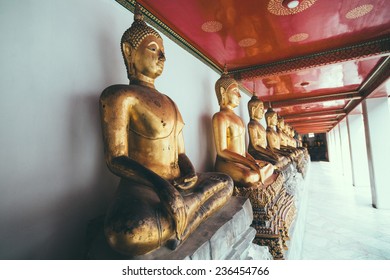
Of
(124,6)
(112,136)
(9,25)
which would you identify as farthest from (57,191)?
(124,6)

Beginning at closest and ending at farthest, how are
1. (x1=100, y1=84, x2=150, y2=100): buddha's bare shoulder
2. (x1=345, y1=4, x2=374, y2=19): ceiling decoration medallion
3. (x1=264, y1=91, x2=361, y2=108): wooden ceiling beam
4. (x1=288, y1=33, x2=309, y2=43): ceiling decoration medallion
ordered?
1. (x1=100, y1=84, x2=150, y2=100): buddha's bare shoulder
2. (x1=345, y1=4, x2=374, y2=19): ceiling decoration medallion
3. (x1=288, y1=33, x2=309, y2=43): ceiling decoration medallion
4. (x1=264, y1=91, x2=361, y2=108): wooden ceiling beam

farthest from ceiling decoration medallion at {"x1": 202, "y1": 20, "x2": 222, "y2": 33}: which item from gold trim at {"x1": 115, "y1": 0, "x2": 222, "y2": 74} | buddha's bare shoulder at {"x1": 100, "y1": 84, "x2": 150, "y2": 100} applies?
buddha's bare shoulder at {"x1": 100, "y1": 84, "x2": 150, "y2": 100}

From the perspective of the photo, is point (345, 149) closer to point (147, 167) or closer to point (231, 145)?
point (231, 145)

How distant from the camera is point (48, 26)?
46.6 inches

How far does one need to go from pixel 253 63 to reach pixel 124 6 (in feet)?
6.46

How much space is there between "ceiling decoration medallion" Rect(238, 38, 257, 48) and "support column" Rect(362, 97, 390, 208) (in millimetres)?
3816

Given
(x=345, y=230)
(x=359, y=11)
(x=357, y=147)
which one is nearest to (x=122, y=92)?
(x=359, y=11)

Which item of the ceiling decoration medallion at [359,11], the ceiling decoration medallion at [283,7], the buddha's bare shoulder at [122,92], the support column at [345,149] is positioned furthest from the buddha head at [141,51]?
the support column at [345,149]

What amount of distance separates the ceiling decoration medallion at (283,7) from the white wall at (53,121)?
1.21 metres

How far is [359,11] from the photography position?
2070mm

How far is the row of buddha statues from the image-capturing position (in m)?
0.92

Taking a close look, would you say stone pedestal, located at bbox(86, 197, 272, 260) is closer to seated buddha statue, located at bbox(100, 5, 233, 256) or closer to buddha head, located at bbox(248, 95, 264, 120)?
seated buddha statue, located at bbox(100, 5, 233, 256)

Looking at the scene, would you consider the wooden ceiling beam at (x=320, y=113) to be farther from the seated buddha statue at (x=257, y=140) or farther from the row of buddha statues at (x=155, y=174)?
the row of buddha statues at (x=155, y=174)

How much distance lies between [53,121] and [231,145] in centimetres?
177
